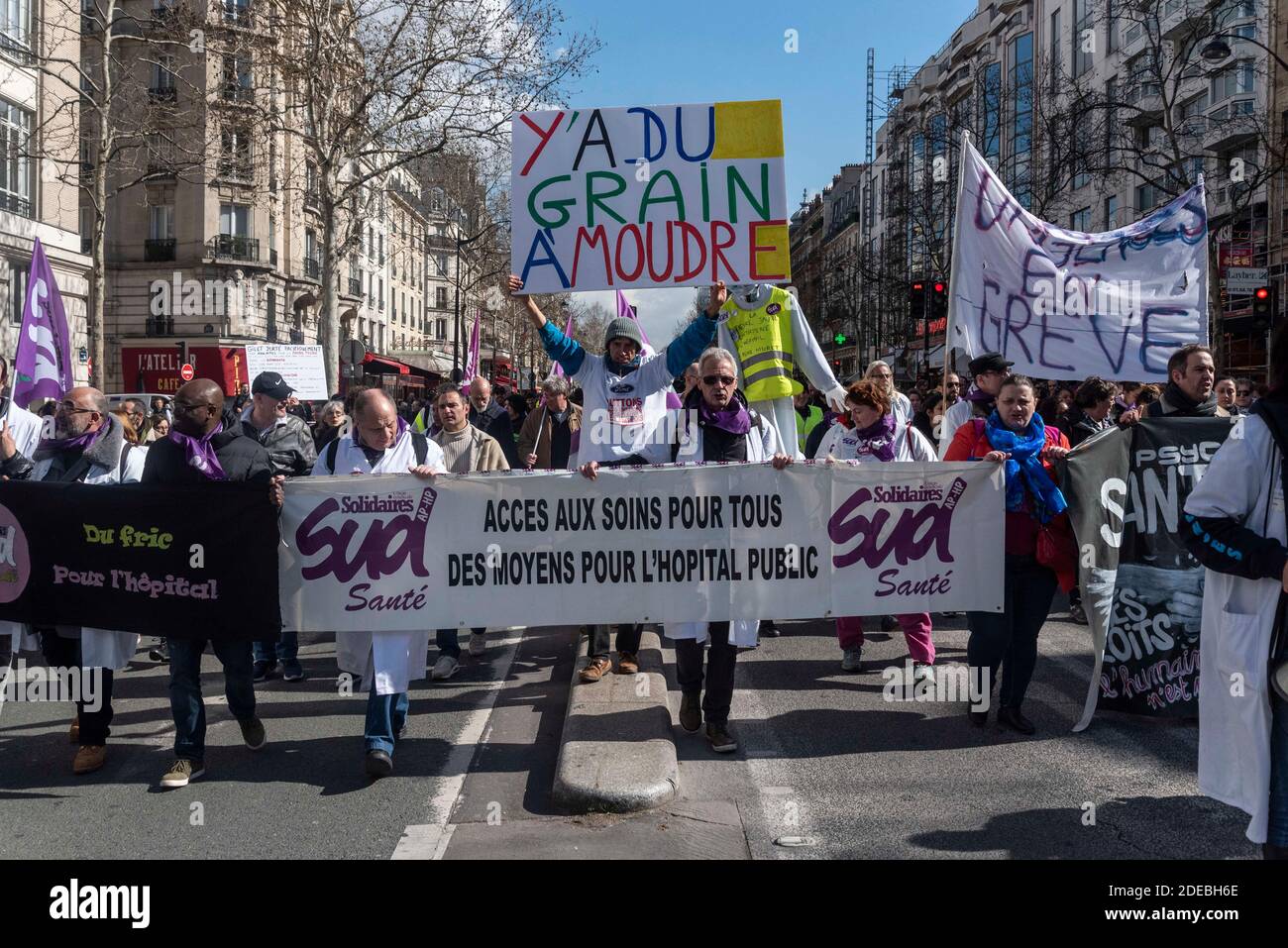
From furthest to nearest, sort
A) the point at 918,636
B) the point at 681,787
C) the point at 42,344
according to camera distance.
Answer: the point at 42,344
the point at 918,636
the point at 681,787

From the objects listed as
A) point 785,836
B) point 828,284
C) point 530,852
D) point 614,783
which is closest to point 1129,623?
point 785,836

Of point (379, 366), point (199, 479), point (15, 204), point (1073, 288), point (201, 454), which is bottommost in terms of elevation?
point (199, 479)

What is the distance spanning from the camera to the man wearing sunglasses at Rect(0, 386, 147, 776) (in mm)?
5781

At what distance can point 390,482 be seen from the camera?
18.6ft

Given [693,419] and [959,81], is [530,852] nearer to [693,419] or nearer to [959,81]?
[693,419]

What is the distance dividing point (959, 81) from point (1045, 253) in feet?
166

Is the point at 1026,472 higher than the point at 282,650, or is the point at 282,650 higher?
the point at 1026,472

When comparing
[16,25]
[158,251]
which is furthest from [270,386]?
[158,251]

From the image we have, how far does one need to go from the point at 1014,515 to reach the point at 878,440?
110cm

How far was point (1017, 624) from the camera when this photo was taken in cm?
595

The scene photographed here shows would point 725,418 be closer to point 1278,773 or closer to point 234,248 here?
point 1278,773

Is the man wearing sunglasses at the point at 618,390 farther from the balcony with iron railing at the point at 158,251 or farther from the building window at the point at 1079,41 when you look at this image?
the balcony with iron railing at the point at 158,251

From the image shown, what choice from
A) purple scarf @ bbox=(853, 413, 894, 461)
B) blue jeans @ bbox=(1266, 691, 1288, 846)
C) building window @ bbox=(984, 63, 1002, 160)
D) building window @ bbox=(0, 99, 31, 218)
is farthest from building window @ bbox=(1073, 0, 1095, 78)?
blue jeans @ bbox=(1266, 691, 1288, 846)

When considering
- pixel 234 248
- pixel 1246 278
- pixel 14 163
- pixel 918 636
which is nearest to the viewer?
pixel 918 636
